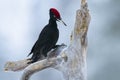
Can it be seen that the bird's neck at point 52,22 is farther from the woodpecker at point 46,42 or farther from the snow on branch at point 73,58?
the snow on branch at point 73,58

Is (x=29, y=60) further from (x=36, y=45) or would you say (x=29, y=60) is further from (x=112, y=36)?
(x=112, y=36)

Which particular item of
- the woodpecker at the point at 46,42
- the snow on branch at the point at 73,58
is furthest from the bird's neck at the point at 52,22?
the snow on branch at the point at 73,58

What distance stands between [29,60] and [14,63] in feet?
0.30

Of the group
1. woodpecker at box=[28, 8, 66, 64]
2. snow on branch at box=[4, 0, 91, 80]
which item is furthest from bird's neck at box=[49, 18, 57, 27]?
snow on branch at box=[4, 0, 91, 80]

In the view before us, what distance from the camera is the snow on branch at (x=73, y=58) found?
1.92 m

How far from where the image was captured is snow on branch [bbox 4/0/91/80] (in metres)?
1.92

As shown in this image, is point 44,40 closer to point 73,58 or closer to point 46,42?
point 46,42

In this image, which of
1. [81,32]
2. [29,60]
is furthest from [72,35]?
[29,60]

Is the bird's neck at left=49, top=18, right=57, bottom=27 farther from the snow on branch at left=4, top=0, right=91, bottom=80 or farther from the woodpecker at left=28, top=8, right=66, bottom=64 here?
the snow on branch at left=4, top=0, right=91, bottom=80

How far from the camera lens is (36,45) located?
2055 mm

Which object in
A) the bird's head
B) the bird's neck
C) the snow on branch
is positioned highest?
the bird's head

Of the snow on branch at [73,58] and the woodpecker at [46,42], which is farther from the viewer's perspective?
the woodpecker at [46,42]

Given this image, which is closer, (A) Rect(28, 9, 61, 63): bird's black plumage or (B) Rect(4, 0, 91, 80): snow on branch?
(B) Rect(4, 0, 91, 80): snow on branch

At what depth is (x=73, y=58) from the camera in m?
1.99
